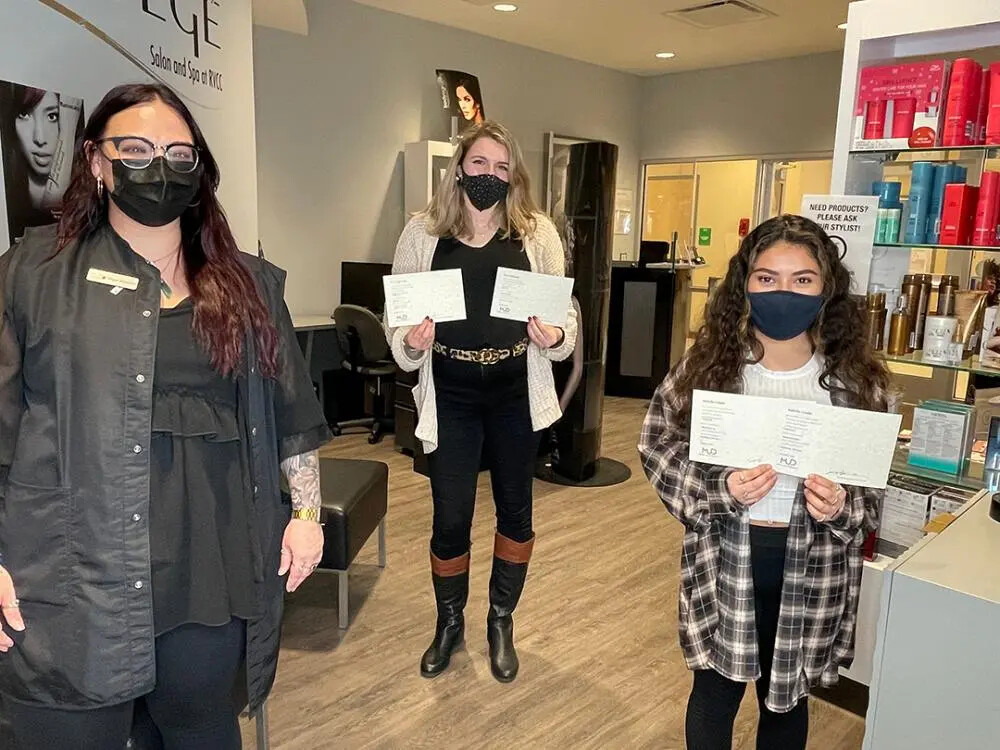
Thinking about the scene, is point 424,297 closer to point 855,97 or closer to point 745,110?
point 855,97

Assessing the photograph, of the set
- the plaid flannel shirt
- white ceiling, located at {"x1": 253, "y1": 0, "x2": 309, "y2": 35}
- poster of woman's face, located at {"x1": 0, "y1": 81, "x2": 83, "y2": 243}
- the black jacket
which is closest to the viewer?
the black jacket

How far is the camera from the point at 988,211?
207 centimetres

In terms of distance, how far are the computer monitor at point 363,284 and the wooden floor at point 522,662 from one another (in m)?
2.29

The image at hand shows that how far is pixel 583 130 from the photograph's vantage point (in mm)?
7441

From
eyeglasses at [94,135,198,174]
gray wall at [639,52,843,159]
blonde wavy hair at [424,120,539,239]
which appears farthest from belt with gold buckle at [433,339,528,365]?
gray wall at [639,52,843,159]

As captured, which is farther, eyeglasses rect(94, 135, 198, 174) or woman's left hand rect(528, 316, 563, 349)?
woman's left hand rect(528, 316, 563, 349)

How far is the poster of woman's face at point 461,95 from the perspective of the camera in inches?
233

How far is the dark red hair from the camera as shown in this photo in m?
1.22

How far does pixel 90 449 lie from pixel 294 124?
15.4 ft

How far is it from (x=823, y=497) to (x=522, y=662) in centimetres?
145

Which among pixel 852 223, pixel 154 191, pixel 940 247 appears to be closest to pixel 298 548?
pixel 154 191

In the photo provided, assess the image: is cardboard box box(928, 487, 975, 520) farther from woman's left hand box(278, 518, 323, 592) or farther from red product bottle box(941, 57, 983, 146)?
woman's left hand box(278, 518, 323, 592)

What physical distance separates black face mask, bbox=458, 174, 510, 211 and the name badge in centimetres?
114

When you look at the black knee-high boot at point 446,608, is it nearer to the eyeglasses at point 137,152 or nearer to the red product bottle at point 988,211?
the eyeglasses at point 137,152
